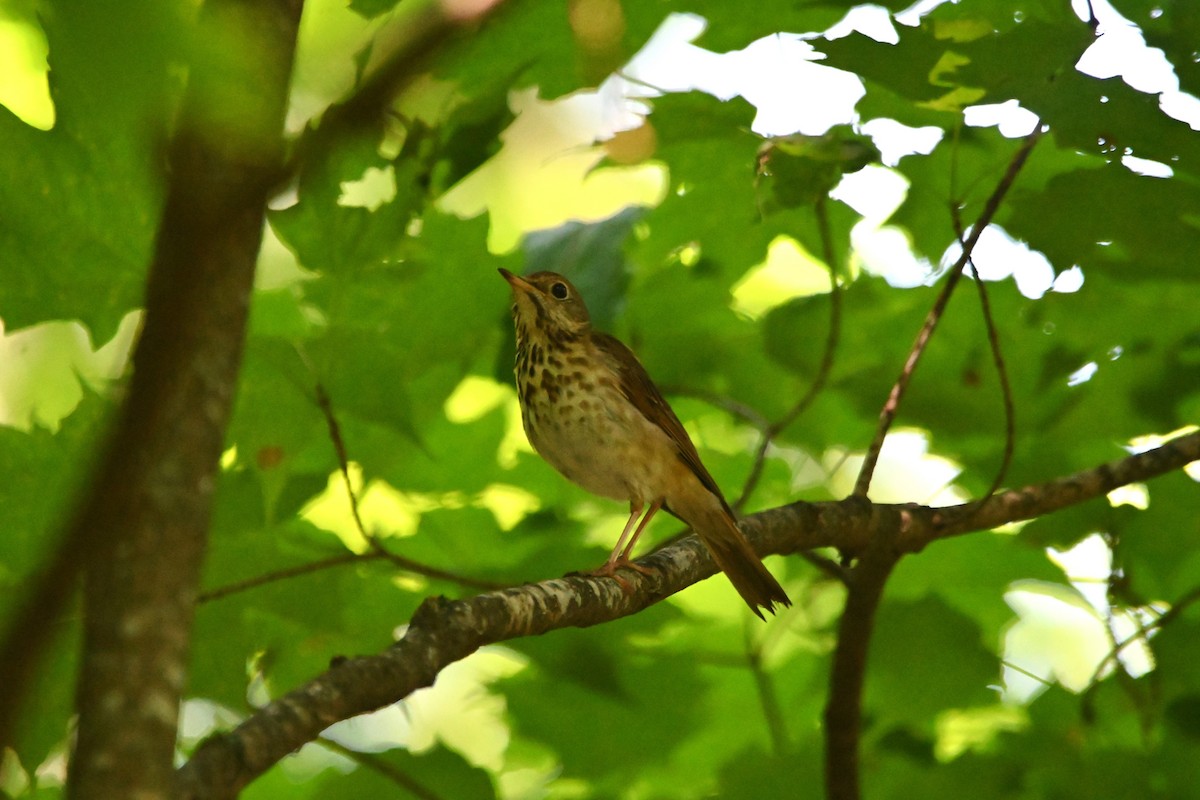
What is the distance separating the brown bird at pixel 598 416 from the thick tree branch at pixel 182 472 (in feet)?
9.40

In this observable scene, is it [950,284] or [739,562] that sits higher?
[950,284]

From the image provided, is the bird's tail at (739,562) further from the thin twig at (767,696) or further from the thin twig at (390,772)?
the thin twig at (390,772)

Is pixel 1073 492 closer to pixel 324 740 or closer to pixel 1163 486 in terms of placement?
pixel 1163 486

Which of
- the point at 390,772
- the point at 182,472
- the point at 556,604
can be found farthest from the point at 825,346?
the point at 182,472

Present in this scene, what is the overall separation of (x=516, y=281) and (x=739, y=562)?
1.22 metres

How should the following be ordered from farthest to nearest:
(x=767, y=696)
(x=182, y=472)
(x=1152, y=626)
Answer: (x=767, y=696) < (x=1152, y=626) < (x=182, y=472)

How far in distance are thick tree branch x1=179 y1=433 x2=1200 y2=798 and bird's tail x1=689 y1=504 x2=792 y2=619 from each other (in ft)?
0.20

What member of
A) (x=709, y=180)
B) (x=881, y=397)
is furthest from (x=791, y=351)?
(x=709, y=180)

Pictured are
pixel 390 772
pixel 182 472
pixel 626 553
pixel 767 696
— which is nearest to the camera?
pixel 182 472

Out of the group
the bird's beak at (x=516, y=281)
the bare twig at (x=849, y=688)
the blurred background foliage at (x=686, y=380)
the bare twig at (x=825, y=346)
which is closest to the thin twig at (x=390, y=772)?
the blurred background foliage at (x=686, y=380)

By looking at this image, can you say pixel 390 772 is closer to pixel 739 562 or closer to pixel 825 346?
pixel 739 562

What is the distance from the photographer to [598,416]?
4527mm

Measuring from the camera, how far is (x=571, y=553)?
3.83 meters

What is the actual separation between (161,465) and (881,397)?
299cm
